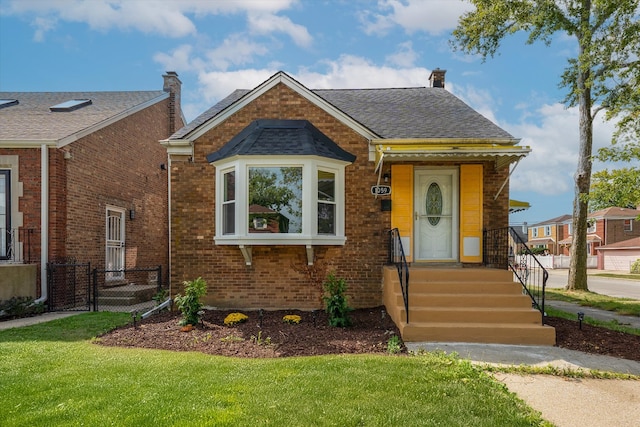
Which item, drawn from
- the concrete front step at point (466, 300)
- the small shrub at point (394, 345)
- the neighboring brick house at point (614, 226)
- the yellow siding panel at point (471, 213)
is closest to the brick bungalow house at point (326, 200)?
the yellow siding panel at point (471, 213)

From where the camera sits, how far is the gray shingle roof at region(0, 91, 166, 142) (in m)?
10.5

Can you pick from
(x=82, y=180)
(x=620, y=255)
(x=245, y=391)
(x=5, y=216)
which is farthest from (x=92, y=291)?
(x=620, y=255)

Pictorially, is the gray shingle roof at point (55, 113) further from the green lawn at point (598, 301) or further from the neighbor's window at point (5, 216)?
the green lawn at point (598, 301)

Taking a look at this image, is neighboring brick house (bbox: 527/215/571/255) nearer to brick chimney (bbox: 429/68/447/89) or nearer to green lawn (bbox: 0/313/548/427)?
brick chimney (bbox: 429/68/447/89)

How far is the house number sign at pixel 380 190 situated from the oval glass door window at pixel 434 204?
972 millimetres

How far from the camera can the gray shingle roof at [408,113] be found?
31.4 ft

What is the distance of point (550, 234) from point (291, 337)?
58.6 meters

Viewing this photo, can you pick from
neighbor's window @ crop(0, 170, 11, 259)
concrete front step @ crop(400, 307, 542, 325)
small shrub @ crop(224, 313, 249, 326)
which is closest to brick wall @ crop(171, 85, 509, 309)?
small shrub @ crop(224, 313, 249, 326)

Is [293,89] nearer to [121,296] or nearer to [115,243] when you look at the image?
[121,296]

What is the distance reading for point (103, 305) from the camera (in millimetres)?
11023

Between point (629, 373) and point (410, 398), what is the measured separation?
3.26 m

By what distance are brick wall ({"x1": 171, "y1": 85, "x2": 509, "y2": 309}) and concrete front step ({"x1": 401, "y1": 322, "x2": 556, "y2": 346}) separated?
7.98ft

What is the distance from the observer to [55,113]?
1253 cm

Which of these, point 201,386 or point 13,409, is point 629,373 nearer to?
point 201,386
